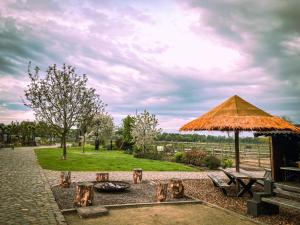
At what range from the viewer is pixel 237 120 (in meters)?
10.5

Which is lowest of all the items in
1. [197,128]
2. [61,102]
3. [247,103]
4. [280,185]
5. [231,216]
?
[231,216]

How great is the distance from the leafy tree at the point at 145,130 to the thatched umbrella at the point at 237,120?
19752 millimetres

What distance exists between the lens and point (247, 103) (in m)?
11.8

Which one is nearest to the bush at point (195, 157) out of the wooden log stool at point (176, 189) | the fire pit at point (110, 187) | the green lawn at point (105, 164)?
Result: the green lawn at point (105, 164)

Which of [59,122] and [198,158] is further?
[59,122]

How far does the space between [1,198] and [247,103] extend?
9.53 m

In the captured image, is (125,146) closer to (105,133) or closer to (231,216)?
(105,133)

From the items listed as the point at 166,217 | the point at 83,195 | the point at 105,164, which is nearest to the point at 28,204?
the point at 83,195

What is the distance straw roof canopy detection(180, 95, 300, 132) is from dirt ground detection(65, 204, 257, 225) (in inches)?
126

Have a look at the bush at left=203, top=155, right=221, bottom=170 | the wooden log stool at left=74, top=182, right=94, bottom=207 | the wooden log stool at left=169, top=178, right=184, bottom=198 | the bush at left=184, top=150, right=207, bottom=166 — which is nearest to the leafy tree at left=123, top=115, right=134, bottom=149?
the bush at left=184, top=150, right=207, bottom=166

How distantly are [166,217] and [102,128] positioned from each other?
120 ft

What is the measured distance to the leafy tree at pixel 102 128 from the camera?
42.8m

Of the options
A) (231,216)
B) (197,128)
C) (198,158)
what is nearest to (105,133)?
(198,158)

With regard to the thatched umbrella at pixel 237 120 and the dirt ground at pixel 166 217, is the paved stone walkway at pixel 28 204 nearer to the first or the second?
the dirt ground at pixel 166 217
